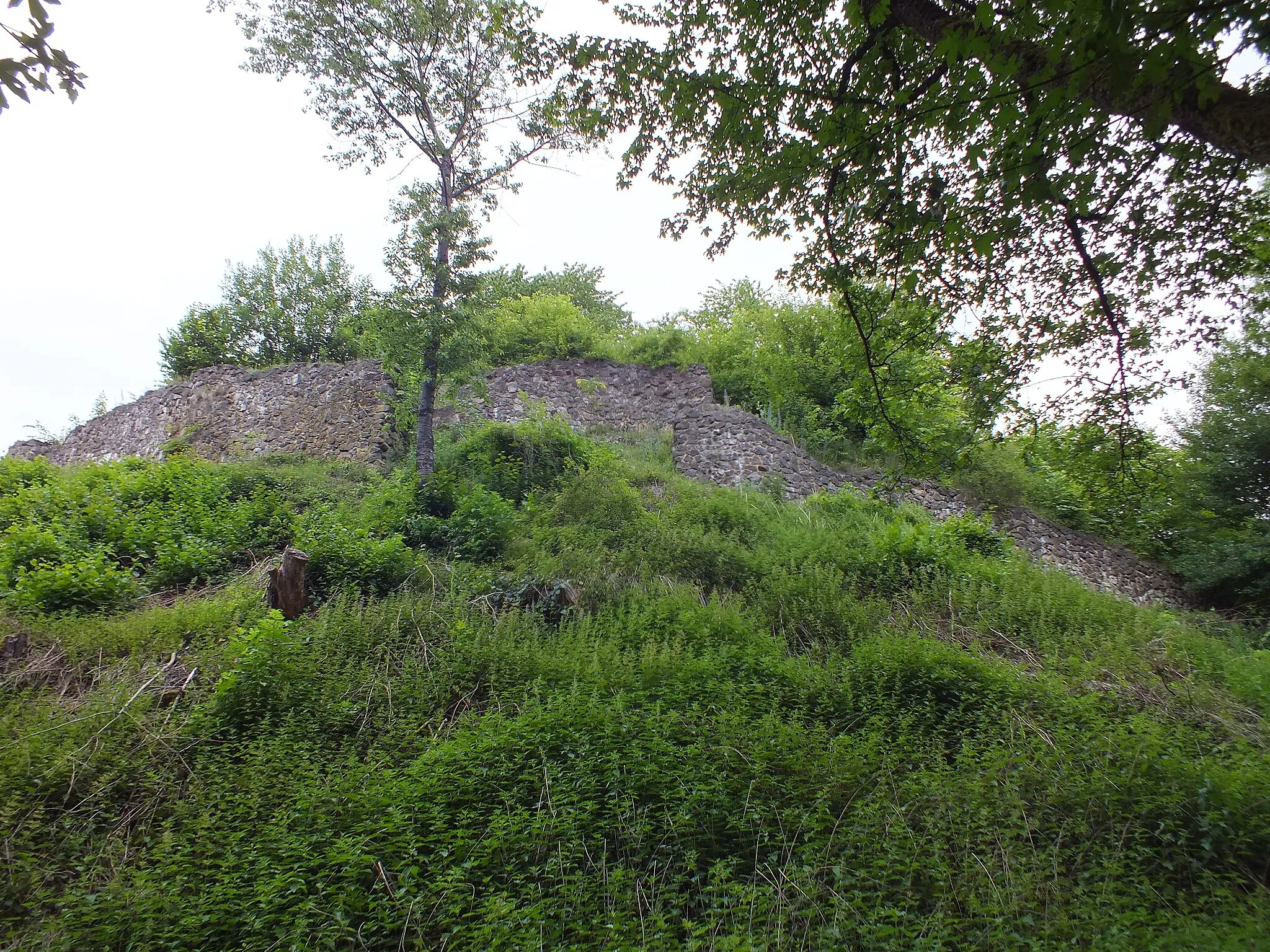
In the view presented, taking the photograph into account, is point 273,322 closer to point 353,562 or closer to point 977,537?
point 353,562

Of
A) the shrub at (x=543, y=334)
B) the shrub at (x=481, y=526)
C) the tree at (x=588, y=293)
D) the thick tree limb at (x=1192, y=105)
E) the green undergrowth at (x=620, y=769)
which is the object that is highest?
the tree at (x=588, y=293)

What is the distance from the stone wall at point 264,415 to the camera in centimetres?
1360

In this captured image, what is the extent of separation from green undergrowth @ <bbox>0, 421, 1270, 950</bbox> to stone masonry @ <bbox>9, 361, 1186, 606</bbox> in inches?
210

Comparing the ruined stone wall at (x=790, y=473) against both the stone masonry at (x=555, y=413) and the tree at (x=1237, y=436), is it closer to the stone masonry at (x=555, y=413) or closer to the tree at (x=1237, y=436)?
the stone masonry at (x=555, y=413)

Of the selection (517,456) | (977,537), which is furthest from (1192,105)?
(517,456)

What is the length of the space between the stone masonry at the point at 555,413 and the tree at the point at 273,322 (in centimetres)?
226

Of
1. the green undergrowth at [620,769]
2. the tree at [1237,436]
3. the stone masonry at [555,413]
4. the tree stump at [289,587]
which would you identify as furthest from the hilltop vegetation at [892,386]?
the tree stump at [289,587]

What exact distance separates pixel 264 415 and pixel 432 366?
5.84 metres

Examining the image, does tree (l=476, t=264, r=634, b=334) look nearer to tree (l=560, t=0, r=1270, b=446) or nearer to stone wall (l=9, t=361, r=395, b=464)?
stone wall (l=9, t=361, r=395, b=464)

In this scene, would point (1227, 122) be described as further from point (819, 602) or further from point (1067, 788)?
point (819, 602)

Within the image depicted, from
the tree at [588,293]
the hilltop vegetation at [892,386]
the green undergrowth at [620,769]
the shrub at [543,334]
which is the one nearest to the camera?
the green undergrowth at [620,769]

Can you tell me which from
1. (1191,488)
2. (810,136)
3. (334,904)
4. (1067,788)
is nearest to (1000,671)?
(1067,788)

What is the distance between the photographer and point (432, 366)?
11234 mm

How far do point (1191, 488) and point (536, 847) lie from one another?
14.3 metres
